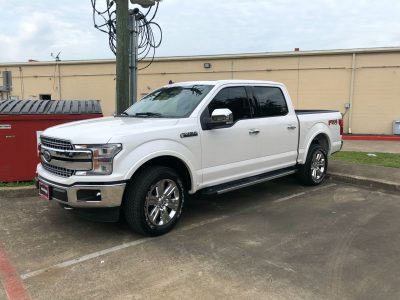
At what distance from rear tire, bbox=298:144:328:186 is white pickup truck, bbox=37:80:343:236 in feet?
1.17

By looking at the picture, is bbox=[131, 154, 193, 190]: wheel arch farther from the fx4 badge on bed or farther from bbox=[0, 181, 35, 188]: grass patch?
bbox=[0, 181, 35, 188]: grass patch

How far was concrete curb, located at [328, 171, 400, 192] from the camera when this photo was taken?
7175mm

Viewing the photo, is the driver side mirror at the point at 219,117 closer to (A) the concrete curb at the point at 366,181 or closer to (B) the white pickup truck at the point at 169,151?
(B) the white pickup truck at the point at 169,151

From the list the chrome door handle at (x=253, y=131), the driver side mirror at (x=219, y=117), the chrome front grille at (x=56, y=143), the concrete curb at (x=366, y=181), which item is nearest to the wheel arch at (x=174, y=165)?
the driver side mirror at (x=219, y=117)

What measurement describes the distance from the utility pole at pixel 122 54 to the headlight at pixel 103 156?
3.51 meters

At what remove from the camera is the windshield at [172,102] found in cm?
548

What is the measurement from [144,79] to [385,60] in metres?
10.5

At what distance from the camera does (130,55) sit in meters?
8.52

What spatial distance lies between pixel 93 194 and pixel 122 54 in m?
4.11

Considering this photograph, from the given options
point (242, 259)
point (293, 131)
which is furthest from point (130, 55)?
point (242, 259)

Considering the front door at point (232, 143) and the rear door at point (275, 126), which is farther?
the rear door at point (275, 126)

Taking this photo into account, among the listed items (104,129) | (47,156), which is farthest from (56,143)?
(104,129)

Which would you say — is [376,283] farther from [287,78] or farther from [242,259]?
[287,78]

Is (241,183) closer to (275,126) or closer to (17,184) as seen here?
(275,126)
